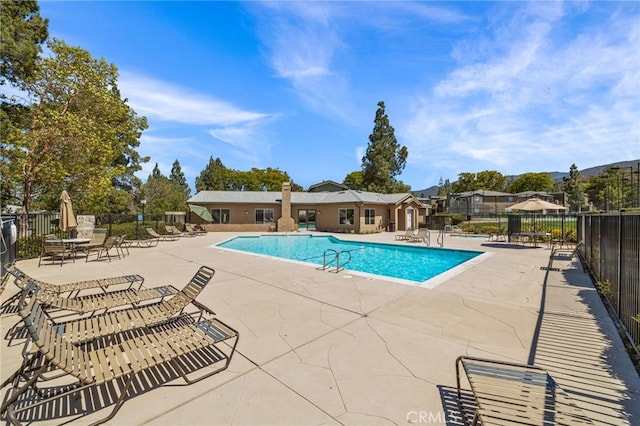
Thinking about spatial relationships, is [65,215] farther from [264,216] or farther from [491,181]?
[491,181]

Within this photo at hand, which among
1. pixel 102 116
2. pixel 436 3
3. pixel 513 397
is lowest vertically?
pixel 513 397

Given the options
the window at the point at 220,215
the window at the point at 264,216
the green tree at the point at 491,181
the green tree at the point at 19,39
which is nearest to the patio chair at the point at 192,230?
the window at the point at 220,215

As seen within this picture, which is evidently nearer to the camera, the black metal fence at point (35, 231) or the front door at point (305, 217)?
the black metal fence at point (35, 231)

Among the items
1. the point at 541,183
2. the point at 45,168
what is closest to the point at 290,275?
the point at 45,168

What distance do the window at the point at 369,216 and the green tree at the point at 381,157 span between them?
1729 centimetres

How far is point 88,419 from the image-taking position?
2.48 metres

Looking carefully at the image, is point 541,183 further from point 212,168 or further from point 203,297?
point 203,297

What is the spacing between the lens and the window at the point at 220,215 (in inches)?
987

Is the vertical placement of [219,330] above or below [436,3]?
below

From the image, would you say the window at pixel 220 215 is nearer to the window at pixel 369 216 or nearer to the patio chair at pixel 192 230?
the patio chair at pixel 192 230

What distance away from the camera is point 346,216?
24281 millimetres

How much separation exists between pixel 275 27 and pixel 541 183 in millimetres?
81585

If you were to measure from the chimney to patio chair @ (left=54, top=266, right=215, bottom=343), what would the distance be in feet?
67.9

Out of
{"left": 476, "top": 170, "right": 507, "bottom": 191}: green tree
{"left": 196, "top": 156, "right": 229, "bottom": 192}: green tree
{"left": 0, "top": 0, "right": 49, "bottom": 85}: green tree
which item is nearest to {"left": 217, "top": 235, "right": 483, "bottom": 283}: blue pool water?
{"left": 0, "top": 0, "right": 49, "bottom": 85}: green tree
